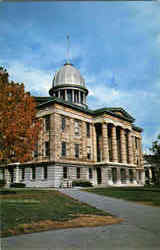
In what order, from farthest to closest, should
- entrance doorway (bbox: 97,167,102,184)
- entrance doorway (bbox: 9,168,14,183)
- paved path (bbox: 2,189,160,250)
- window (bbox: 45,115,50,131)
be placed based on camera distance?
entrance doorway (bbox: 97,167,102,184) → entrance doorway (bbox: 9,168,14,183) → window (bbox: 45,115,50,131) → paved path (bbox: 2,189,160,250)

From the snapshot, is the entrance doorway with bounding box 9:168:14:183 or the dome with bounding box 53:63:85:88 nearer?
the entrance doorway with bounding box 9:168:14:183

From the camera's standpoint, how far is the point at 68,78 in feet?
210

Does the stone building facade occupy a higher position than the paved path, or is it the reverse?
the stone building facade

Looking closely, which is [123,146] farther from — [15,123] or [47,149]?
[15,123]

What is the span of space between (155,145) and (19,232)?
24.7m

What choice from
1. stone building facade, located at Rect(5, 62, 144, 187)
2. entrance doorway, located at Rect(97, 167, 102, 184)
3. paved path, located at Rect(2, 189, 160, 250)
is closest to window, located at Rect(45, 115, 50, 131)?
stone building facade, located at Rect(5, 62, 144, 187)

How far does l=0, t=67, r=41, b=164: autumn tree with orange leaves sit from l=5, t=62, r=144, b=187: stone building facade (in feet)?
62.8

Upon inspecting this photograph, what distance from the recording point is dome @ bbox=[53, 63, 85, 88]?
208ft

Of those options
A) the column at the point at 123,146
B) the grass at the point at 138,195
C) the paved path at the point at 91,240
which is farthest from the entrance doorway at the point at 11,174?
the paved path at the point at 91,240

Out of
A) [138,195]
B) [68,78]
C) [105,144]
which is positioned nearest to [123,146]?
[105,144]

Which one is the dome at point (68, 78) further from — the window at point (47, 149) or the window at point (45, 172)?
the window at point (45, 172)

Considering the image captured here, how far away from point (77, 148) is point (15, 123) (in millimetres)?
26754

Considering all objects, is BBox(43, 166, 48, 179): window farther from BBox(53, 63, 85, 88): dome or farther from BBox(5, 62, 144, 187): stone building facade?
BBox(53, 63, 85, 88): dome

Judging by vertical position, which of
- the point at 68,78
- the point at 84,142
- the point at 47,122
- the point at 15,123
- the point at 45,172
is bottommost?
the point at 45,172
